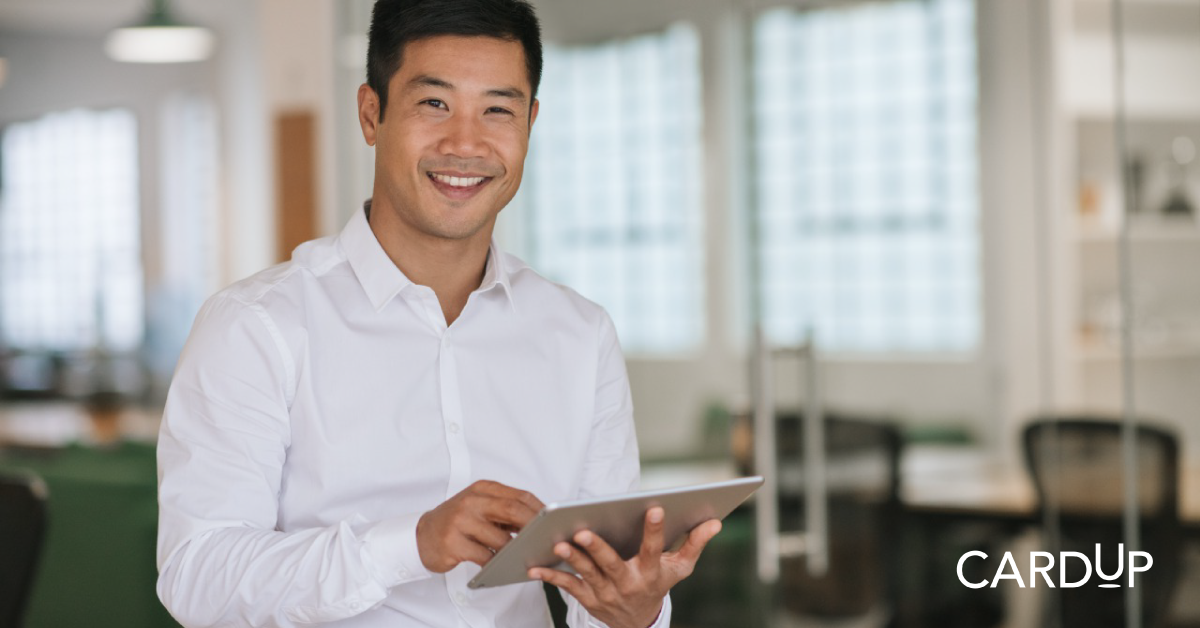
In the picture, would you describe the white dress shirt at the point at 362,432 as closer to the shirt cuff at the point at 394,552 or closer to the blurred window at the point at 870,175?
the shirt cuff at the point at 394,552

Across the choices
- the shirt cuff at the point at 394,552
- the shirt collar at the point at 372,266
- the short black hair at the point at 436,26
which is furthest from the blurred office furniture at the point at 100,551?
the shirt cuff at the point at 394,552

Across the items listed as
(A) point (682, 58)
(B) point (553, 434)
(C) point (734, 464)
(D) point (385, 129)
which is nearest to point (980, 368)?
(C) point (734, 464)

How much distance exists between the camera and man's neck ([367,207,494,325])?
1670 mm

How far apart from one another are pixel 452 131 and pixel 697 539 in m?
0.55

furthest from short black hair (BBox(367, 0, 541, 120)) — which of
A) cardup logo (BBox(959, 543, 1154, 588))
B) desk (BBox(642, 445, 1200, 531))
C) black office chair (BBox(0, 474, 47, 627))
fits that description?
cardup logo (BBox(959, 543, 1154, 588))

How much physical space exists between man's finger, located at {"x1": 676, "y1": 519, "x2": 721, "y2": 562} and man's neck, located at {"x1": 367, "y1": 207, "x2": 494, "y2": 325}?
455 mm

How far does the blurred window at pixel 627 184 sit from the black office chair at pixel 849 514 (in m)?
0.44

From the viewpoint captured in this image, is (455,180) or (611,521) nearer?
(611,521)

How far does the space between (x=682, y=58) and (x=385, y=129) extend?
2.05m

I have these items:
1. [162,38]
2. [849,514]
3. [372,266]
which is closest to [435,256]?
[372,266]

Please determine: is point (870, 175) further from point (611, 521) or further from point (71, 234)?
point (71, 234)

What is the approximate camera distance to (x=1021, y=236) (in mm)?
3068

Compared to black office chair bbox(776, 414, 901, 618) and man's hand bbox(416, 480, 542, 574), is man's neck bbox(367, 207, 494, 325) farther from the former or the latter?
black office chair bbox(776, 414, 901, 618)

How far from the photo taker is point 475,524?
1.32 m
